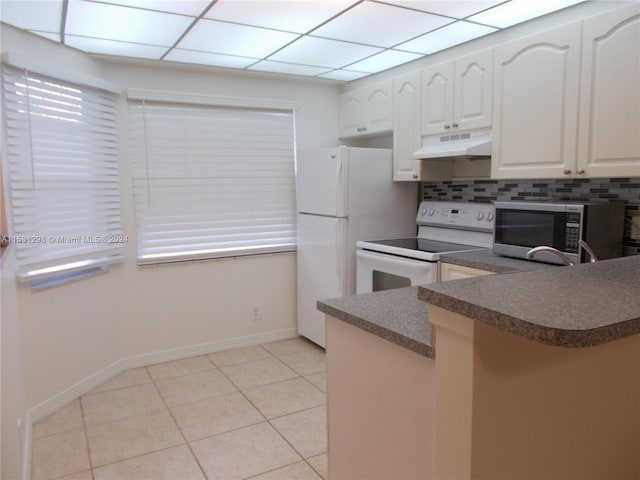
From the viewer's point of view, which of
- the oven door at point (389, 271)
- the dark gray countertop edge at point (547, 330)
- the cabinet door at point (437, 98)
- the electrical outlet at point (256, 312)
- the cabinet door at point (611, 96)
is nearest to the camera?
the dark gray countertop edge at point (547, 330)

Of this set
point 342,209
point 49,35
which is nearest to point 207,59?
point 49,35

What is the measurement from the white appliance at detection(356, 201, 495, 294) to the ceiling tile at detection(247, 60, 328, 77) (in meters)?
1.29

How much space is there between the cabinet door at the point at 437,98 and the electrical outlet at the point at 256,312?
1907mm

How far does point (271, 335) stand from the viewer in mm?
4059

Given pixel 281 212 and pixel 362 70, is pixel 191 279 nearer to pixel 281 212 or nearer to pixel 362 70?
pixel 281 212

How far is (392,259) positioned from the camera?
10.0 ft

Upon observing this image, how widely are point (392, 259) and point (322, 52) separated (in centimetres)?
141

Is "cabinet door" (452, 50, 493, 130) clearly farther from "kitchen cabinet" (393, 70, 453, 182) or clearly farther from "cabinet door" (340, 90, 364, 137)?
"cabinet door" (340, 90, 364, 137)

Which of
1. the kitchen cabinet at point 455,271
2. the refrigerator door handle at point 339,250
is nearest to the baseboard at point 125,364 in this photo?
the refrigerator door handle at point 339,250

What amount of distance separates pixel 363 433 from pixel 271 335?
2.71 m

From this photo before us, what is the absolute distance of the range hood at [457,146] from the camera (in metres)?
2.74

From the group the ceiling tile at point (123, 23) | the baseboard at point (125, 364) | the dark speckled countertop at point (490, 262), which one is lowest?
the baseboard at point (125, 364)

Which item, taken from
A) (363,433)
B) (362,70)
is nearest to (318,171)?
(362,70)

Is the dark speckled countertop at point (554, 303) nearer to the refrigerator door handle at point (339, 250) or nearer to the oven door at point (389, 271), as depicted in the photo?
the oven door at point (389, 271)
